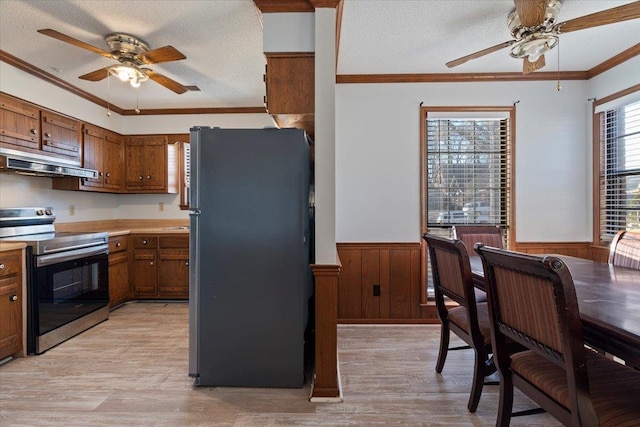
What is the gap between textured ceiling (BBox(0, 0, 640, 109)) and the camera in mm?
2295

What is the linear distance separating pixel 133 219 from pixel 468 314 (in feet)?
14.5

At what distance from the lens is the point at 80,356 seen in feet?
8.63

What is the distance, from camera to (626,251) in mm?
2275

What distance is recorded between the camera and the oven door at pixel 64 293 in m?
2.65

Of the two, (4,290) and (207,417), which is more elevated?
(4,290)

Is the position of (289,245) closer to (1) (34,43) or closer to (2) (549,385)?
(2) (549,385)

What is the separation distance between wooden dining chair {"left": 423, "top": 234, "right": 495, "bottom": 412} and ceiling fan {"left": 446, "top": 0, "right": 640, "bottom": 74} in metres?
1.47

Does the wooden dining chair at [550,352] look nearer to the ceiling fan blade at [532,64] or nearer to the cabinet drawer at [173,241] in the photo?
the ceiling fan blade at [532,64]

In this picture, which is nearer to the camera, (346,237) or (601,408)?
(601,408)

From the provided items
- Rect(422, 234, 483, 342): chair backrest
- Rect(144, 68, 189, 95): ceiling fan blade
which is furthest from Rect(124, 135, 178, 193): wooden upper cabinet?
Rect(422, 234, 483, 342): chair backrest

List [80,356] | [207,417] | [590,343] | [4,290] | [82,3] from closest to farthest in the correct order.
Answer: [590,343] → [207,417] → [82,3] → [4,290] → [80,356]

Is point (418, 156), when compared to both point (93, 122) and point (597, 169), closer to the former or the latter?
point (597, 169)

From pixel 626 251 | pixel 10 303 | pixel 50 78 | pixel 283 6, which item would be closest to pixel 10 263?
pixel 10 303

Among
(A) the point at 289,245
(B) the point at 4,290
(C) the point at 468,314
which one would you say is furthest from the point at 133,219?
(C) the point at 468,314
